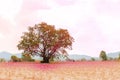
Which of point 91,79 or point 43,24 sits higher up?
point 43,24

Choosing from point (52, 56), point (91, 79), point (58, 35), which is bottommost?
point (91, 79)

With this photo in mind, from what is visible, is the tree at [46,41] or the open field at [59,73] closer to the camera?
the open field at [59,73]

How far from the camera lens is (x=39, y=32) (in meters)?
41.9

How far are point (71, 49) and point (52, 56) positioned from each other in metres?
2.65

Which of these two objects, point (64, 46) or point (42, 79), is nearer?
point (42, 79)

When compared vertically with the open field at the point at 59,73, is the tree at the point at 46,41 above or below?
above

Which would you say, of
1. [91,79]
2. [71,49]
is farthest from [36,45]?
[91,79]

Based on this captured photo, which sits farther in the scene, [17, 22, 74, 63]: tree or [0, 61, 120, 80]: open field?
[17, 22, 74, 63]: tree

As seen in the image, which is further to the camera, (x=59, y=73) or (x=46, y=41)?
(x=46, y=41)

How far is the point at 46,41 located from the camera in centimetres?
4112

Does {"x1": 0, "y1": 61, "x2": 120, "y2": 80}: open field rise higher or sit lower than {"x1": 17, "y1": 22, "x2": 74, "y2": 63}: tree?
lower

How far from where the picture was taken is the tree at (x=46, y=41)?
41281 millimetres

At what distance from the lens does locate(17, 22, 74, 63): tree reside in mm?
41281

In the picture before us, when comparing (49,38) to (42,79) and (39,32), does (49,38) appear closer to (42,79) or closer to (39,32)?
(39,32)
